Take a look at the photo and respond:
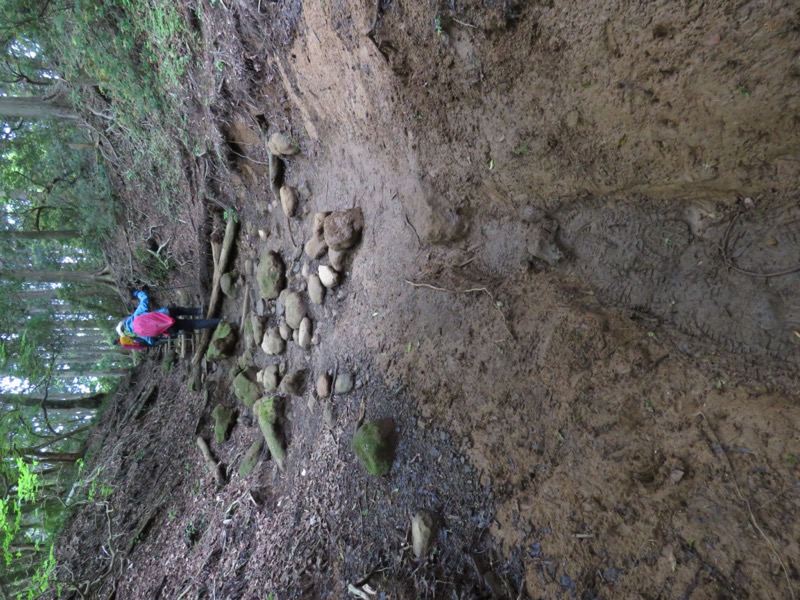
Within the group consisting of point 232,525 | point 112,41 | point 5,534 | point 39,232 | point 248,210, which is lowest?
point 5,534

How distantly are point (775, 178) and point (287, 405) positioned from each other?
14.2 feet

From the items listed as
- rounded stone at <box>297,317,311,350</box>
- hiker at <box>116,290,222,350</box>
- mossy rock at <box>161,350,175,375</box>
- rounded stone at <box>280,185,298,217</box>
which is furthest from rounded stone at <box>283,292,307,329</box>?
mossy rock at <box>161,350,175,375</box>

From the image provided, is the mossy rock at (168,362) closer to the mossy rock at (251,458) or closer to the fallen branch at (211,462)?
the fallen branch at (211,462)

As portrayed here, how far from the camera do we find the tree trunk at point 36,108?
6.64 meters

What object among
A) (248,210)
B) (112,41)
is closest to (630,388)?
(248,210)

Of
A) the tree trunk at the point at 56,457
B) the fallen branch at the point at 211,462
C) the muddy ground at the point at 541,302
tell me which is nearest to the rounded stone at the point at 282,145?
the muddy ground at the point at 541,302

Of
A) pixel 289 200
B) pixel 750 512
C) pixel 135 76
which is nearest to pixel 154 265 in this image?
pixel 135 76

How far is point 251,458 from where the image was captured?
4.80 metres

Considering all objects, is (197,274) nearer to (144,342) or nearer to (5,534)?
(144,342)

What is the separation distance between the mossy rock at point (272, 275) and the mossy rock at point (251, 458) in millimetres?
1712

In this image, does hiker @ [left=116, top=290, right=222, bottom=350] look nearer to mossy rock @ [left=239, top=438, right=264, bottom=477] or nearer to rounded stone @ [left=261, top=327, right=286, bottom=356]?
rounded stone @ [left=261, top=327, right=286, bottom=356]

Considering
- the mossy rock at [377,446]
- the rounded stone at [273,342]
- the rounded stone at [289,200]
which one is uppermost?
the rounded stone at [289,200]

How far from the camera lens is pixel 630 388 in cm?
243

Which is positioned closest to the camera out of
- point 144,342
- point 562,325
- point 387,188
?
point 562,325
